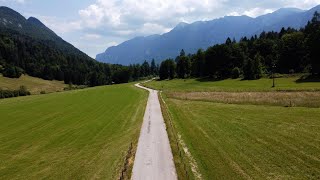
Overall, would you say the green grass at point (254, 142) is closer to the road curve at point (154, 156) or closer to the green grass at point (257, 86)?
the road curve at point (154, 156)

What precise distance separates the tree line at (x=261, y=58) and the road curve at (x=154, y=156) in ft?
284

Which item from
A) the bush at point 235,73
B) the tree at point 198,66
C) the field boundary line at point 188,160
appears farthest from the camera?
the tree at point 198,66

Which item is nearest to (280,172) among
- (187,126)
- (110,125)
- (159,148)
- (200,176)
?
(200,176)

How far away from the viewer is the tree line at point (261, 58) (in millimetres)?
129750

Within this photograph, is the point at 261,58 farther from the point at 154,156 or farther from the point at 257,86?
the point at 154,156

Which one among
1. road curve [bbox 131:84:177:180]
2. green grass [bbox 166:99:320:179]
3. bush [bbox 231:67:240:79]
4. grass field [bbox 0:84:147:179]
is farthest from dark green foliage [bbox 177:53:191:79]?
road curve [bbox 131:84:177:180]

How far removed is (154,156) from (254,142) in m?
9.95

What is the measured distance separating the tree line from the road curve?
8659 centimetres

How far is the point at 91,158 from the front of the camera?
Result: 32.1m

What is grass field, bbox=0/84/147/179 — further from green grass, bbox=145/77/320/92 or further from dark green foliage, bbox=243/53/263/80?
dark green foliage, bbox=243/53/263/80

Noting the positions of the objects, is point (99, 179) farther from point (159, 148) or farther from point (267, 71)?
point (267, 71)

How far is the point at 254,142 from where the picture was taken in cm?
3284

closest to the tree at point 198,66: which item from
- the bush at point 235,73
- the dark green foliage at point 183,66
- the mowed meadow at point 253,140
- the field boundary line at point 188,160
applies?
the dark green foliage at point 183,66

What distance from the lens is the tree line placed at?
5108 inches
